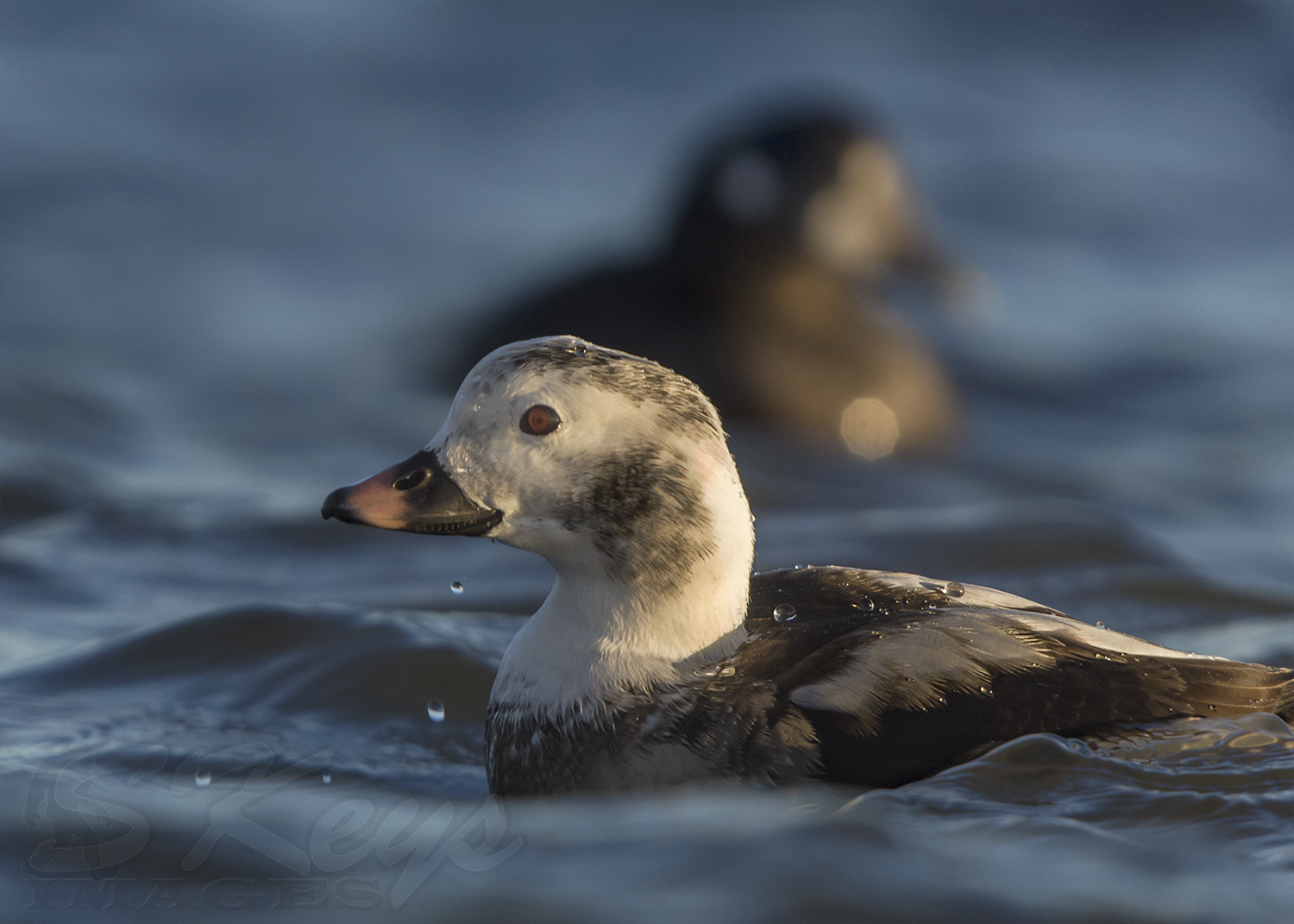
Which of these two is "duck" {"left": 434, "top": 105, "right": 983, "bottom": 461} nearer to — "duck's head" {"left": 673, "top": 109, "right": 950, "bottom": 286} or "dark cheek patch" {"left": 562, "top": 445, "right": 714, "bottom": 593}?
"duck's head" {"left": 673, "top": 109, "right": 950, "bottom": 286}

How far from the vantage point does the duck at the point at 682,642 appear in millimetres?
3496

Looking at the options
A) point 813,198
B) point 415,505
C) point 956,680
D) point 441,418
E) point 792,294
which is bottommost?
point 956,680

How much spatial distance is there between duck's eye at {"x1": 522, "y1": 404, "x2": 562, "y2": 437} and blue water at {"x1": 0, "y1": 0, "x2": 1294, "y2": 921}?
0.77 metres

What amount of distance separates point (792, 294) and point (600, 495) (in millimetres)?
5585

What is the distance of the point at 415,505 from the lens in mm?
3715

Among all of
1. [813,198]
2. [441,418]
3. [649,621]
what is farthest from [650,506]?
[813,198]

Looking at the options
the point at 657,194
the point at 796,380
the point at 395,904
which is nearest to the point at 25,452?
the point at 796,380

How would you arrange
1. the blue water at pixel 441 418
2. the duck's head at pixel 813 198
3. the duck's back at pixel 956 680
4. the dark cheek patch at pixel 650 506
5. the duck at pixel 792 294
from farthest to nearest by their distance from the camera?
the duck's head at pixel 813 198 < the duck at pixel 792 294 < the dark cheek patch at pixel 650 506 < the duck's back at pixel 956 680 < the blue water at pixel 441 418

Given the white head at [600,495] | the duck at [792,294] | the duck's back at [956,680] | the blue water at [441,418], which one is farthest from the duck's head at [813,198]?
the duck's back at [956,680]

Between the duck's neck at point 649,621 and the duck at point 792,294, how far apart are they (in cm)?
438

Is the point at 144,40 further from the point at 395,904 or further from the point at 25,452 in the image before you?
the point at 395,904

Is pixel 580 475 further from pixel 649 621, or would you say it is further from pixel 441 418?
pixel 441 418

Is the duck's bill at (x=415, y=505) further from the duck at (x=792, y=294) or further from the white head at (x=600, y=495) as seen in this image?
the duck at (x=792, y=294)

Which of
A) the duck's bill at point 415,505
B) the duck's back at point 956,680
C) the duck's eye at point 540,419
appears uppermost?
the duck's eye at point 540,419
